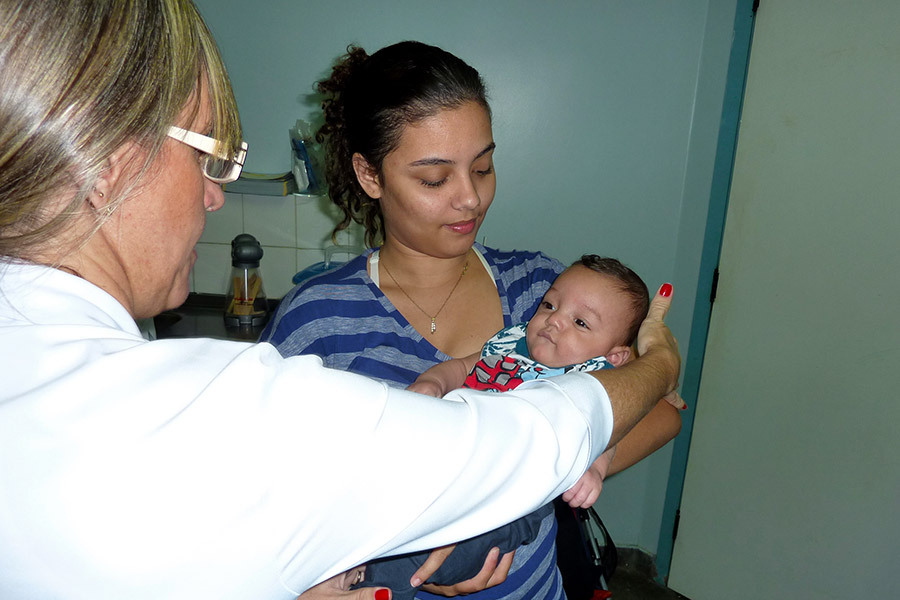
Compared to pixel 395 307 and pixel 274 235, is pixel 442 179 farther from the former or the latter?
pixel 274 235

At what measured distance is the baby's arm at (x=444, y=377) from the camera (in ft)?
4.02

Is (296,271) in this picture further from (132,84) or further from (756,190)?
(132,84)

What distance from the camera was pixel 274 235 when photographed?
272 centimetres

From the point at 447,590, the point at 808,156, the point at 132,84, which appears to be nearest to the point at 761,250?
the point at 808,156

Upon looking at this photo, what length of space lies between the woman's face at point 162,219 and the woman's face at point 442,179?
670mm

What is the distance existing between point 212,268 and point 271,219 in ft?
1.25

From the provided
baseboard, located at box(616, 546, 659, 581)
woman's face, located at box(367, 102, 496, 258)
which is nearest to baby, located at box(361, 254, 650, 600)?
woman's face, located at box(367, 102, 496, 258)

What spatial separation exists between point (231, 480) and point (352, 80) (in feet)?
4.04

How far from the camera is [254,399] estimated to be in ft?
1.74

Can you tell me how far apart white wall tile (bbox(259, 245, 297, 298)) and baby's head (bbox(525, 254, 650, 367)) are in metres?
1.59

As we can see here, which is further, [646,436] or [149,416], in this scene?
[646,436]

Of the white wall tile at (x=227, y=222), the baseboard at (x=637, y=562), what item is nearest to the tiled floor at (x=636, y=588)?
the baseboard at (x=637, y=562)

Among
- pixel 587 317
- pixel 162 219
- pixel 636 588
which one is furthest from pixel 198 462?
pixel 636 588

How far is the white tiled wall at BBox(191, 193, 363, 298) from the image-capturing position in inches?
106
